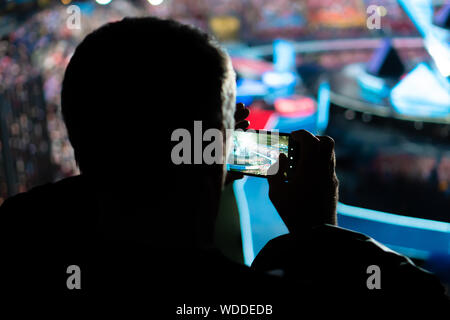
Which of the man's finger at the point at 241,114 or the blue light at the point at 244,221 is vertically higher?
the man's finger at the point at 241,114

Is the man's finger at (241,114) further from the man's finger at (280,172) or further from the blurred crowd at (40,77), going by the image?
the blurred crowd at (40,77)

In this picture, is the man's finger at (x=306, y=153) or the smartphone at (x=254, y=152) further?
the smartphone at (x=254, y=152)

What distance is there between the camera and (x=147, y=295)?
475mm

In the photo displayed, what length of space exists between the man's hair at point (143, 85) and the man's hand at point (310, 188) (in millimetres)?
A: 260

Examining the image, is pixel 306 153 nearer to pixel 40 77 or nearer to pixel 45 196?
pixel 45 196

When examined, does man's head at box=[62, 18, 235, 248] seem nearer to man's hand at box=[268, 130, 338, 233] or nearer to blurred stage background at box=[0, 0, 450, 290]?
man's hand at box=[268, 130, 338, 233]

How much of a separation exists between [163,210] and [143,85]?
158 millimetres

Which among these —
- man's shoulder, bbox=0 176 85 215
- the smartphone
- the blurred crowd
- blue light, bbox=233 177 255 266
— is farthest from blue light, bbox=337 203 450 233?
man's shoulder, bbox=0 176 85 215

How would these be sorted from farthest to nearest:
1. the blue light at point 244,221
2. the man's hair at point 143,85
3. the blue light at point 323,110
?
the blue light at point 323,110, the blue light at point 244,221, the man's hair at point 143,85

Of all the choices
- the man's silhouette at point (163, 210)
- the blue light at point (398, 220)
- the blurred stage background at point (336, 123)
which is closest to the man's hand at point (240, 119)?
the man's silhouette at point (163, 210)

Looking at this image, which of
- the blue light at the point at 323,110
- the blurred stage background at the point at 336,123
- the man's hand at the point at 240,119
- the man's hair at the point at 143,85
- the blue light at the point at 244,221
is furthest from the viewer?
the blue light at the point at 323,110

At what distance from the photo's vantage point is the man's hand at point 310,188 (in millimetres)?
682
